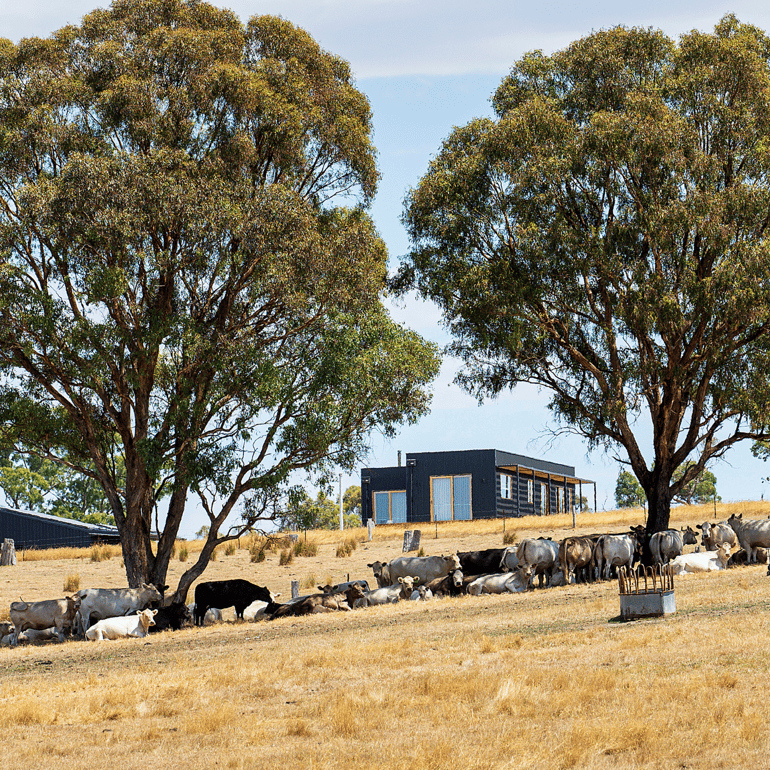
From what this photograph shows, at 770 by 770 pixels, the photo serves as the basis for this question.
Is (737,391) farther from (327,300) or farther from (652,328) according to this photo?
(327,300)

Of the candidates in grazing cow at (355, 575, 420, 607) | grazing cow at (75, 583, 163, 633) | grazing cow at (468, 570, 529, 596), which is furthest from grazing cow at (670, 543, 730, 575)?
grazing cow at (75, 583, 163, 633)

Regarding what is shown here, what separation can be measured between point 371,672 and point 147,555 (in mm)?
16386

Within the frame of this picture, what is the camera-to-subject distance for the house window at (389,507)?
6775 cm

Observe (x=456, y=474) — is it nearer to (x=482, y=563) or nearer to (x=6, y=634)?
(x=482, y=563)

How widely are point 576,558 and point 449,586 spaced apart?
11.5ft

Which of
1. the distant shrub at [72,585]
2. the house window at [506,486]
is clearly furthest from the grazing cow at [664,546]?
the house window at [506,486]

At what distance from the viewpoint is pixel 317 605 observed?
25.5 m

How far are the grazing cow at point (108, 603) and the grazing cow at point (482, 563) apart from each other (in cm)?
965

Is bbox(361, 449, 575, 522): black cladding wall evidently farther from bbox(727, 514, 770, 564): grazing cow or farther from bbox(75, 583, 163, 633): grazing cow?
bbox(75, 583, 163, 633): grazing cow

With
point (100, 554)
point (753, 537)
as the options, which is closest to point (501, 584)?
point (753, 537)

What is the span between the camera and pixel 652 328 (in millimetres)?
30734

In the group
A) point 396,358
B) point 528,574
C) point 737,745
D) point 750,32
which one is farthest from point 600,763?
point 750,32

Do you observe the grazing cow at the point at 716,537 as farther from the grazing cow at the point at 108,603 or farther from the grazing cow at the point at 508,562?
the grazing cow at the point at 108,603

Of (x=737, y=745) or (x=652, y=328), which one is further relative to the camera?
(x=652, y=328)
